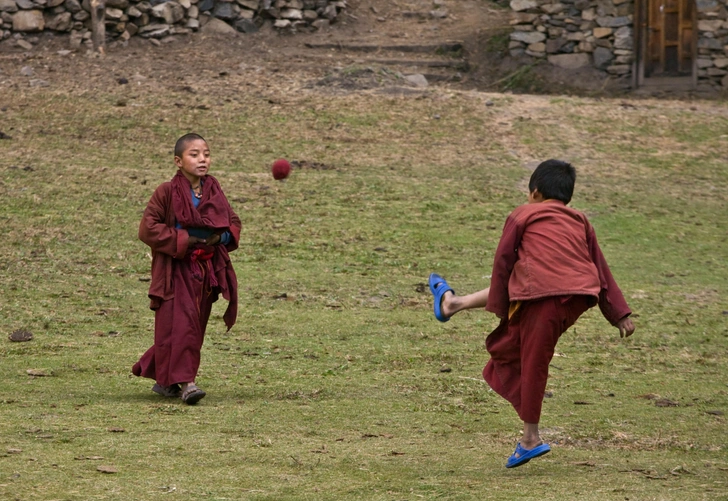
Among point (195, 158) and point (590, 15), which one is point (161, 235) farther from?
point (590, 15)

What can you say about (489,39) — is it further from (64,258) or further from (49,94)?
(64,258)

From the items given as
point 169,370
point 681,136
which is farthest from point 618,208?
point 169,370

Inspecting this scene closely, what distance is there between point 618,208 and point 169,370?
8184 mm

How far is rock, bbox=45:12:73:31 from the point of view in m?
17.8

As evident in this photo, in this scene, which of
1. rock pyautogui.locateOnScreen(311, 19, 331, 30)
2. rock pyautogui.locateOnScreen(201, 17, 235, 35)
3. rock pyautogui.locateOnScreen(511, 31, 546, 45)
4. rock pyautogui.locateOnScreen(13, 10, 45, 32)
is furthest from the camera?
rock pyautogui.locateOnScreen(311, 19, 331, 30)

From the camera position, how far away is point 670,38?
18.5 metres

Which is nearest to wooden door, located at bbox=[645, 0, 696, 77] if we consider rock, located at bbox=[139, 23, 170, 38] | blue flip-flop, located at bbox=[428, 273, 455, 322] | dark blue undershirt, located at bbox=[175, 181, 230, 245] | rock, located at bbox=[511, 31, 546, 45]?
rock, located at bbox=[511, 31, 546, 45]

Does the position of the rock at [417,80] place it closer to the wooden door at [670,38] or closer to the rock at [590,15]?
the rock at [590,15]

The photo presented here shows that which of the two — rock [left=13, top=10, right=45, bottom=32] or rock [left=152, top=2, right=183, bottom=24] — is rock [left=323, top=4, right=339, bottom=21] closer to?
rock [left=152, top=2, right=183, bottom=24]

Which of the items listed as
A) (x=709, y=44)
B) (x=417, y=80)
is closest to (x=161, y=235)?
(x=417, y=80)

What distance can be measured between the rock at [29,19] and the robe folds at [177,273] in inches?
509

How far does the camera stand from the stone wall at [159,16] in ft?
58.4

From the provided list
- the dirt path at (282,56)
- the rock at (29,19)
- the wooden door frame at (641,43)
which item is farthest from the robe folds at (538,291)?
the rock at (29,19)

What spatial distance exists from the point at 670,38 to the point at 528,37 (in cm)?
247
